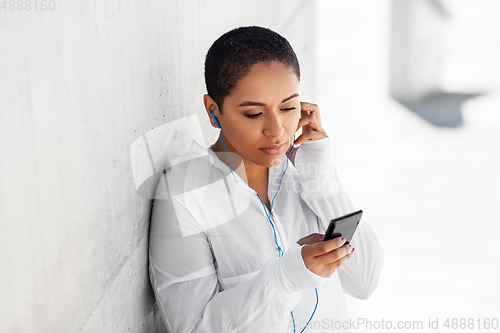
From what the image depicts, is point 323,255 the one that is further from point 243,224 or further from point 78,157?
point 78,157

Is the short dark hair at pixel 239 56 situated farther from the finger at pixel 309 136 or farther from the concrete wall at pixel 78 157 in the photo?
the finger at pixel 309 136

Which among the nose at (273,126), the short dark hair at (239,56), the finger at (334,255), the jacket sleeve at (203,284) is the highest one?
the short dark hair at (239,56)

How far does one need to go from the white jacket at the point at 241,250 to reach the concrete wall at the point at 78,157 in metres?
0.05

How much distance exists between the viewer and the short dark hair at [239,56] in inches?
31.7

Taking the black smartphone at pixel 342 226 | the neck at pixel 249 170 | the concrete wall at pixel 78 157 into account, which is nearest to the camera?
the concrete wall at pixel 78 157

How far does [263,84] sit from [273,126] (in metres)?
0.08

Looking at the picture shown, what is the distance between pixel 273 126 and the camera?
2.69 ft

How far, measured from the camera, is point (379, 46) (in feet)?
8.62

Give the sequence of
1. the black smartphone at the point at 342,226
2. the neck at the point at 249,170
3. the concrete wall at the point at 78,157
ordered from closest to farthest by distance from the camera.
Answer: the concrete wall at the point at 78,157 < the black smartphone at the point at 342,226 < the neck at the point at 249,170

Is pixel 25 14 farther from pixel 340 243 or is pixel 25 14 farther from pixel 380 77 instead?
pixel 380 77

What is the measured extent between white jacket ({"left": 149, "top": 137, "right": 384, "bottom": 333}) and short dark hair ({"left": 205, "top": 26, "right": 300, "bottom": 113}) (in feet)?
0.54

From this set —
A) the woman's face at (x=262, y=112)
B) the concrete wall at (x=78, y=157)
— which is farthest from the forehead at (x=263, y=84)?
the concrete wall at (x=78, y=157)

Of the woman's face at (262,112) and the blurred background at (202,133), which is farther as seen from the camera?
the woman's face at (262,112)

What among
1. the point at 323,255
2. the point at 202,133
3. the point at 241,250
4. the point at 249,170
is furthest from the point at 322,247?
the point at 202,133
